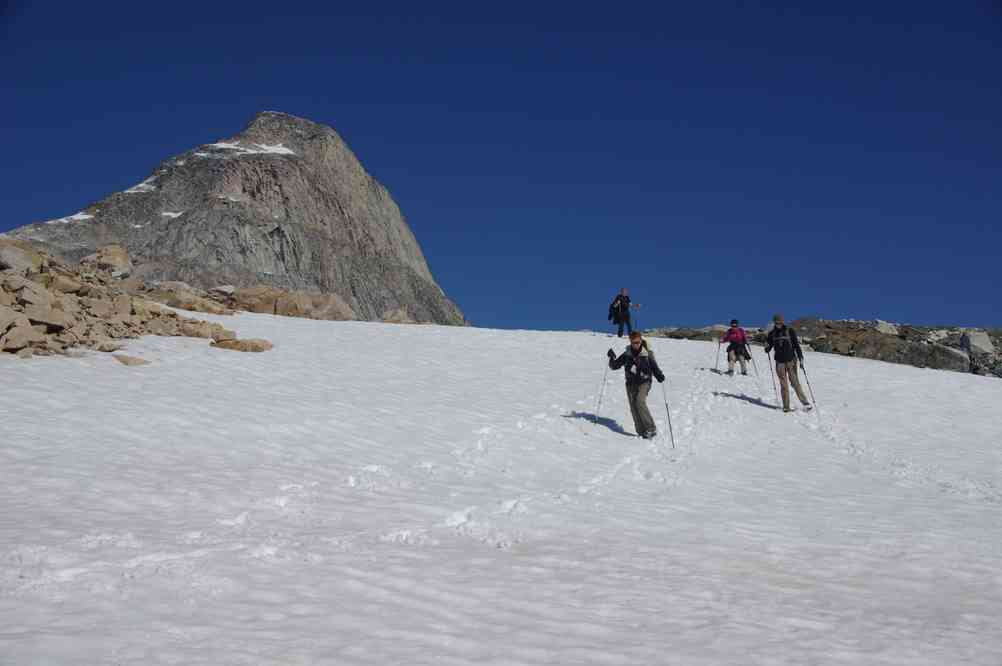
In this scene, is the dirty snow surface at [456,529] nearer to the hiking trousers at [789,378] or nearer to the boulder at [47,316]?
the hiking trousers at [789,378]

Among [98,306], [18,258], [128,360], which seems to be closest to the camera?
[128,360]

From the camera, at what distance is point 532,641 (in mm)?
4719

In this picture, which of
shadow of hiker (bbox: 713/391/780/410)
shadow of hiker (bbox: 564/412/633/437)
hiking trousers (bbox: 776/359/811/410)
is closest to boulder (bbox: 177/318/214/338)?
shadow of hiker (bbox: 564/412/633/437)

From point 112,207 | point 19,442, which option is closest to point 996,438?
point 19,442

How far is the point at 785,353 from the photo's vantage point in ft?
61.3

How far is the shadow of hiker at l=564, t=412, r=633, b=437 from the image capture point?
15430 mm

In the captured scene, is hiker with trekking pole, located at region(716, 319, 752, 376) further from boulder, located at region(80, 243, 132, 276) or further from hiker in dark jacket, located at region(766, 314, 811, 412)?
boulder, located at region(80, 243, 132, 276)

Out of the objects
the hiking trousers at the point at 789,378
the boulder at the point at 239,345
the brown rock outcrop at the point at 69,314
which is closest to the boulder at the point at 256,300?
the brown rock outcrop at the point at 69,314

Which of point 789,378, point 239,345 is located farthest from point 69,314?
point 789,378

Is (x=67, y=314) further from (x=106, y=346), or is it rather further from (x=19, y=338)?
(x=19, y=338)

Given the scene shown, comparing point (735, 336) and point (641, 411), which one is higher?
point (735, 336)

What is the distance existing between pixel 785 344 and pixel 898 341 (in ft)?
66.7

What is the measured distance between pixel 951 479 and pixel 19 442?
555 inches

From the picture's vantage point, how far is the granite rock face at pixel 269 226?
96938mm
